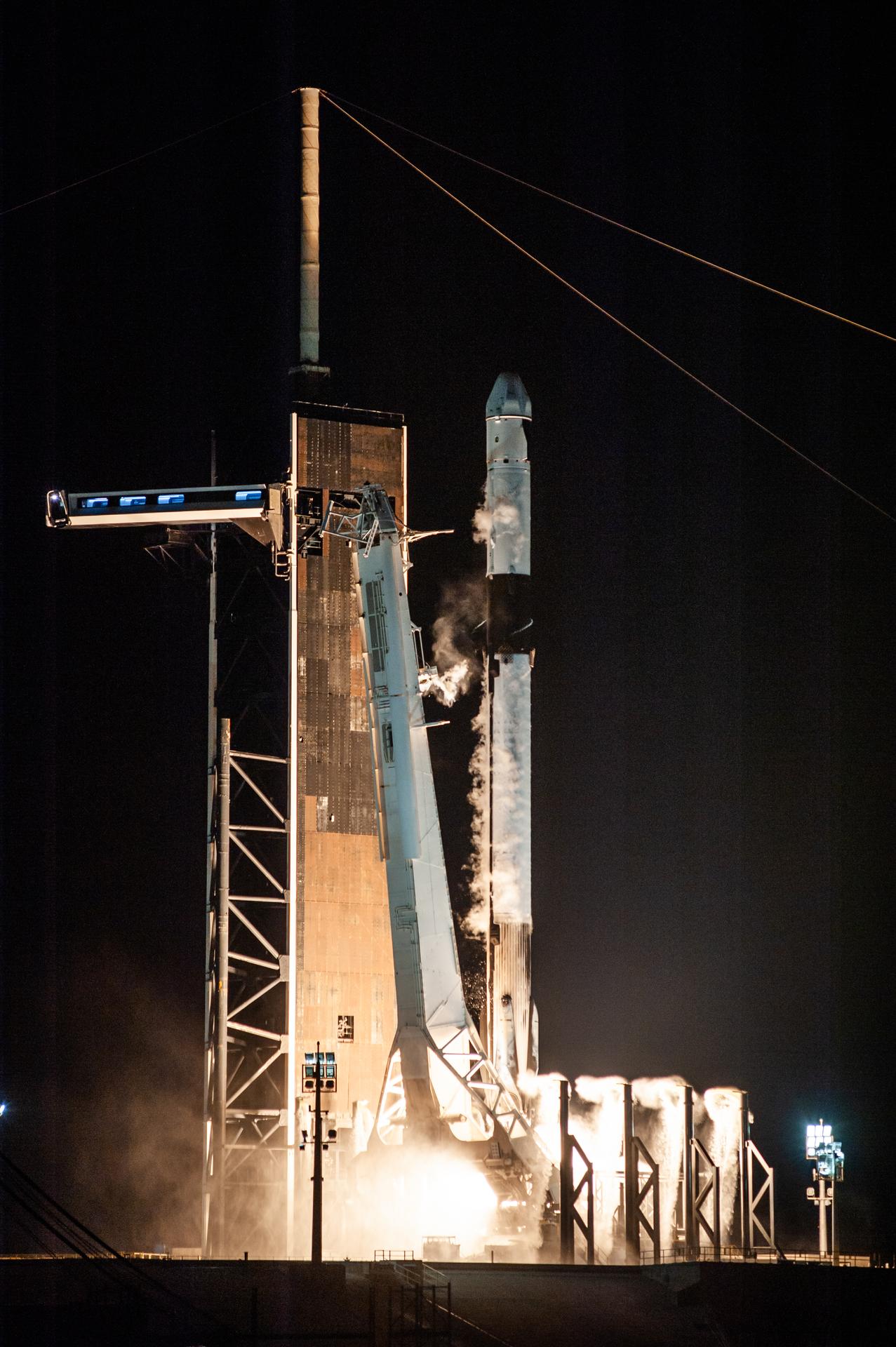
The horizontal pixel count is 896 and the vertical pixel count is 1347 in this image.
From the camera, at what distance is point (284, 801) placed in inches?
1970

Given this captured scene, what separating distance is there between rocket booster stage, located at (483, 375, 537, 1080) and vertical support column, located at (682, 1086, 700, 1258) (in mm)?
3577

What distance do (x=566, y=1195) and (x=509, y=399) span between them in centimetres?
1843

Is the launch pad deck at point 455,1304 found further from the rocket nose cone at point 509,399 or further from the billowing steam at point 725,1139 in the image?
the rocket nose cone at point 509,399

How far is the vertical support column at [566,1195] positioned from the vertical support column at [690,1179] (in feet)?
14.3

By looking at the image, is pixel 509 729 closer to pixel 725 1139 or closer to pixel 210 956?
pixel 210 956

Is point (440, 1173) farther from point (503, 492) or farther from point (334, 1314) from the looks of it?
point (503, 492)

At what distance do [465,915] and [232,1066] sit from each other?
6.74 m

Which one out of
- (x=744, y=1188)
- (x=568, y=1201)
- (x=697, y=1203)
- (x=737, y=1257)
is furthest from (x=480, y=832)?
(x=737, y=1257)

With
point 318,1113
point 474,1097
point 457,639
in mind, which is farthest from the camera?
point 457,639

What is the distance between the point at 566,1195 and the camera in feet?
141

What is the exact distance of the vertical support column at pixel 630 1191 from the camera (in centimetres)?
4472

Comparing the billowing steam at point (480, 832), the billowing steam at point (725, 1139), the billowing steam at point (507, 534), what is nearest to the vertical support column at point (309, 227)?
the billowing steam at point (507, 534)

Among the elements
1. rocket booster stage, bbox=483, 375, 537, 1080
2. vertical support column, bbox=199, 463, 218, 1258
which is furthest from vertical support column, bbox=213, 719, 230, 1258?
rocket booster stage, bbox=483, 375, 537, 1080

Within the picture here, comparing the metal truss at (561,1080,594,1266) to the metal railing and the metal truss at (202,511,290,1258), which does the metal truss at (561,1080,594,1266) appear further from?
the metal truss at (202,511,290,1258)
